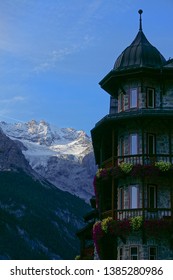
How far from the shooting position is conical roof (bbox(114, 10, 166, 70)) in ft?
159

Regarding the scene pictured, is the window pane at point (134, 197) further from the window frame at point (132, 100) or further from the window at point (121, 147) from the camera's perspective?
the window frame at point (132, 100)

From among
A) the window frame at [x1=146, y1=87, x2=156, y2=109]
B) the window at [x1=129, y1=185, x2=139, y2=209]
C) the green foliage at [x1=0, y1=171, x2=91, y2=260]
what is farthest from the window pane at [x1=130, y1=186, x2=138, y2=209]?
the green foliage at [x1=0, y1=171, x2=91, y2=260]

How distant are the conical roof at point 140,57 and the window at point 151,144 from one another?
5.65 metres

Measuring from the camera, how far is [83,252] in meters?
61.7

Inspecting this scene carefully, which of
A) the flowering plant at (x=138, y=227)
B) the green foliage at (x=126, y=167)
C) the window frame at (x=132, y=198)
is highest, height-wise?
the green foliage at (x=126, y=167)

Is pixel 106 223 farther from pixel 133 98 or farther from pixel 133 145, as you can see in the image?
pixel 133 98

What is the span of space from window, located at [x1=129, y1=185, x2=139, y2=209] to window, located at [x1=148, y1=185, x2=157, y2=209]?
0.87 m

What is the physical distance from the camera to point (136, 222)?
4306cm

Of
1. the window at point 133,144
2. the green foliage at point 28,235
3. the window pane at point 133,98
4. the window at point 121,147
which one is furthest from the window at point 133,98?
the green foliage at point 28,235

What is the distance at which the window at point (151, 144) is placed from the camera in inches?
1810

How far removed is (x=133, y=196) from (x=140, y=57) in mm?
11289

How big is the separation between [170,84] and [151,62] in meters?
2.30
